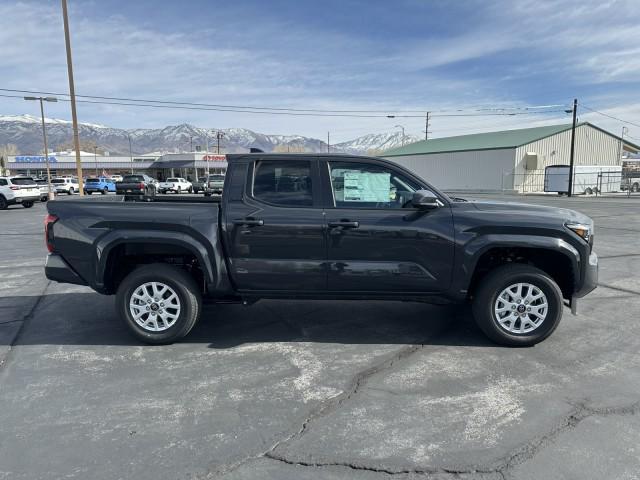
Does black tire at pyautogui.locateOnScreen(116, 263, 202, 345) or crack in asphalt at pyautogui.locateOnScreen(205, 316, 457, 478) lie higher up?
black tire at pyautogui.locateOnScreen(116, 263, 202, 345)

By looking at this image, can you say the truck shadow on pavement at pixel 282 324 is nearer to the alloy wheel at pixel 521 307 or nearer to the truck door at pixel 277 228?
the alloy wheel at pixel 521 307

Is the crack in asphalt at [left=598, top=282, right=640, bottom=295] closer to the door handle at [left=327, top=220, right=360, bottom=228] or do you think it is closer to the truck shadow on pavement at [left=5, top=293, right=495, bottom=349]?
the truck shadow on pavement at [left=5, top=293, right=495, bottom=349]

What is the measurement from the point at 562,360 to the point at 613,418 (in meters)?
1.06

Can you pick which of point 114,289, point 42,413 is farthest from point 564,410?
point 114,289

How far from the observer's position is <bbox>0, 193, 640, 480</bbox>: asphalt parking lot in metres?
2.83

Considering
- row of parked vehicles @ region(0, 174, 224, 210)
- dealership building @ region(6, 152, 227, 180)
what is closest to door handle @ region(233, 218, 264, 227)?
row of parked vehicles @ region(0, 174, 224, 210)

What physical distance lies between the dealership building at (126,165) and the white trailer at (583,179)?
50.2 meters

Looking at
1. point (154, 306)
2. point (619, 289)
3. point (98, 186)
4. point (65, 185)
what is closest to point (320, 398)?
point (154, 306)

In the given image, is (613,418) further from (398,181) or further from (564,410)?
(398,181)

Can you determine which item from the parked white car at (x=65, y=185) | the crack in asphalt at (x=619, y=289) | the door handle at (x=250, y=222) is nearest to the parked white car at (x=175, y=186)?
the parked white car at (x=65, y=185)

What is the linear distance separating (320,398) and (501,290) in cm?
209

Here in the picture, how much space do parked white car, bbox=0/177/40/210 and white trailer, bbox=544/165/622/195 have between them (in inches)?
1474

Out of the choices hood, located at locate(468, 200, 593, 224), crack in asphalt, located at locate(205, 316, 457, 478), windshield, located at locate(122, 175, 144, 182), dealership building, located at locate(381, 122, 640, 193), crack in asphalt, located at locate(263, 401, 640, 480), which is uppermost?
dealership building, located at locate(381, 122, 640, 193)

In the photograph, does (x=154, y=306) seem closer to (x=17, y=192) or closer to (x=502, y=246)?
(x=502, y=246)
